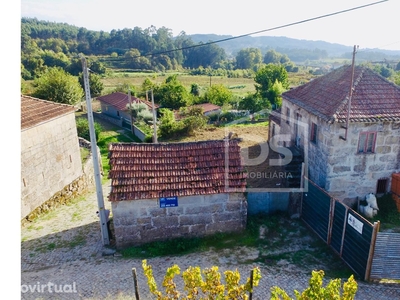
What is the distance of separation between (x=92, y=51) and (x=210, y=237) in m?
99.2

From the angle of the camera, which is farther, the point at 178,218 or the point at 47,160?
the point at 47,160

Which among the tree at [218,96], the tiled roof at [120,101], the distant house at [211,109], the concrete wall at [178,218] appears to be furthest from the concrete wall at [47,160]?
the tree at [218,96]

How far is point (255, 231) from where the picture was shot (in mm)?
12141

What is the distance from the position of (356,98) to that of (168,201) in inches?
373

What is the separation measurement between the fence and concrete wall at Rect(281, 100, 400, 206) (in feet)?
6.27

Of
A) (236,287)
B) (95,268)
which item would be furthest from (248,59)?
(236,287)

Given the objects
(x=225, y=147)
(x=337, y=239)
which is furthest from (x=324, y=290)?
(x=225, y=147)

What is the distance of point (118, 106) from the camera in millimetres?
36969

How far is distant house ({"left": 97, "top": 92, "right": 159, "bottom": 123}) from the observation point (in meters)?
36.3

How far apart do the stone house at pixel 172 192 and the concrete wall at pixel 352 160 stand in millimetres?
4347

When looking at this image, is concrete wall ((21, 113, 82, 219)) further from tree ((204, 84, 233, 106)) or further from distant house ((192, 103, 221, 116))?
tree ((204, 84, 233, 106))

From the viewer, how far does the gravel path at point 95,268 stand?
9055 millimetres

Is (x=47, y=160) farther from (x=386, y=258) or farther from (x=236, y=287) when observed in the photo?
(x=386, y=258)

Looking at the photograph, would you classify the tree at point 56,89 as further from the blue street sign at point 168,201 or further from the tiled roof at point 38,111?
the blue street sign at point 168,201
